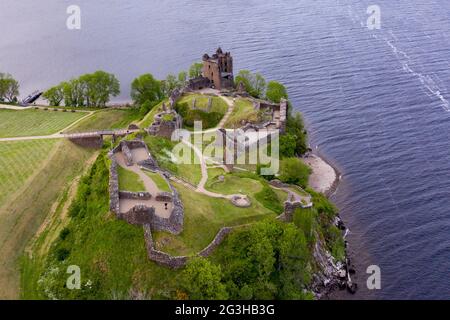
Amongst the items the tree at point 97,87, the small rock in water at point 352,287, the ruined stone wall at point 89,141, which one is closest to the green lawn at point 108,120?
the ruined stone wall at point 89,141

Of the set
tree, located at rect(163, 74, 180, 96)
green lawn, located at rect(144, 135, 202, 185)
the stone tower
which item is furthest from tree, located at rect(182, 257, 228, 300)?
tree, located at rect(163, 74, 180, 96)

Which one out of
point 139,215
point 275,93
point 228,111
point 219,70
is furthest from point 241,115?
point 139,215

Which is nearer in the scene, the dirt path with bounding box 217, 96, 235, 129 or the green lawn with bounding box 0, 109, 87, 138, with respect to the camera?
the green lawn with bounding box 0, 109, 87, 138

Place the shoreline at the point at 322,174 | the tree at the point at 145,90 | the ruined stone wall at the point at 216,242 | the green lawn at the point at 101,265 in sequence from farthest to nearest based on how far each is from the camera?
the tree at the point at 145,90, the shoreline at the point at 322,174, the ruined stone wall at the point at 216,242, the green lawn at the point at 101,265

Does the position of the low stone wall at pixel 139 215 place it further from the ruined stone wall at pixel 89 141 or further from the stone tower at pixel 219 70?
the stone tower at pixel 219 70

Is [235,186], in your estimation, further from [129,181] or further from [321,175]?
[321,175]

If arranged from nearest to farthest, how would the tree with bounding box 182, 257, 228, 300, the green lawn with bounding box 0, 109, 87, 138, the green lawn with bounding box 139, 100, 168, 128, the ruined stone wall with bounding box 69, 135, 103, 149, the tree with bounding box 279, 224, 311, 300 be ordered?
the tree with bounding box 182, 257, 228, 300, the tree with bounding box 279, 224, 311, 300, the ruined stone wall with bounding box 69, 135, 103, 149, the green lawn with bounding box 0, 109, 87, 138, the green lawn with bounding box 139, 100, 168, 128

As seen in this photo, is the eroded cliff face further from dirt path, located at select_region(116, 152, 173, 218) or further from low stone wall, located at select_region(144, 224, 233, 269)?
dirt path, located at select_region(116, 152, 173, 218)

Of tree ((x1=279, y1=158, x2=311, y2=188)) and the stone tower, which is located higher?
the stone tower

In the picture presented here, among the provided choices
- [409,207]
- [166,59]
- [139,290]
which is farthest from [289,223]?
[166,59]
